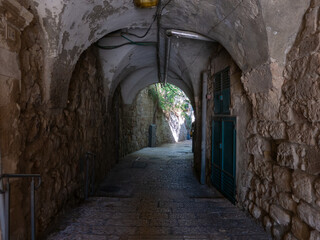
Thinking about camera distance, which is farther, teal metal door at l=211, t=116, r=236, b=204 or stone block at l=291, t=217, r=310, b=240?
teal metal door at l=211, t=116, r=236, b=204

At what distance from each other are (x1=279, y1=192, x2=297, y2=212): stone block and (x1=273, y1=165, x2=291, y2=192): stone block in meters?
0.05

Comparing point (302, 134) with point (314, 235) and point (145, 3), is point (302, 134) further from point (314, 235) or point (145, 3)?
point (145, 3)

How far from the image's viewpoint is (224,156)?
351 cm

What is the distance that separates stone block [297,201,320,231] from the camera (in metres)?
1.58

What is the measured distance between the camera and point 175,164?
683cm

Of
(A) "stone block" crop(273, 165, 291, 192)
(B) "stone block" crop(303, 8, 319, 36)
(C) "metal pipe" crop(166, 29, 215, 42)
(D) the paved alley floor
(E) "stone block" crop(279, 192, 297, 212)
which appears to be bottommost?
(D) the paved alley floor

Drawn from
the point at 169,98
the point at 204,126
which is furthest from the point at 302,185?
the point at 169,98

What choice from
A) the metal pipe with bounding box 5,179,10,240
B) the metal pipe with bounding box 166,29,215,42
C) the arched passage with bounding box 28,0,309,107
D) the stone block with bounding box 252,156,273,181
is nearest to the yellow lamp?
the arched passage with bounding box 28,0,309,107

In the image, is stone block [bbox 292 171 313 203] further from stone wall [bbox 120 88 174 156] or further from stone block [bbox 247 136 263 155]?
stone wall [bbox 120 88 174 156]

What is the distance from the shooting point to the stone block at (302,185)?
166 centimetres

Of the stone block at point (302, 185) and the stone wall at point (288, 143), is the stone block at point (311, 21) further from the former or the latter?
A: the stone block at point (302, 185)

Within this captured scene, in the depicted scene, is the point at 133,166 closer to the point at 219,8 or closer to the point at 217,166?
the point at 217,166

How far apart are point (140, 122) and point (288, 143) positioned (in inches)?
349

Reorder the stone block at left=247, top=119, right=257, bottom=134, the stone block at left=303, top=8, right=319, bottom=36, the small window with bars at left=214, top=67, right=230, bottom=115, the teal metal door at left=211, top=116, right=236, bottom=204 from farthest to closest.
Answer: the small window with bars at left=214, top=67, right=230, bottom=115 < the teal metal door at left=211, top=116, right=236, bottom=204 < the stone block at left=247, top=119, right=257, bottom=134 < the stone block at left=303, top=8, right=319, bottom=36
